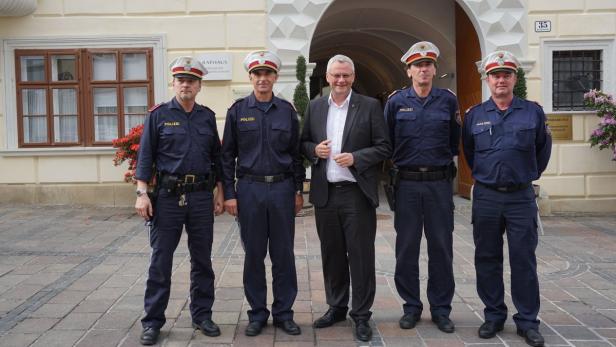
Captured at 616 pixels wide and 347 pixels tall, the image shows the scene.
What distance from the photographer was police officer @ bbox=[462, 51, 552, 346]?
13.4 feet

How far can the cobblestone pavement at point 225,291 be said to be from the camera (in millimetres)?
4082

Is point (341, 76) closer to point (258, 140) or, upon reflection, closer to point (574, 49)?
point (258, 140)

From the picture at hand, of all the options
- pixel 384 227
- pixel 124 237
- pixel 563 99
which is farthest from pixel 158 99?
pixel 563 99

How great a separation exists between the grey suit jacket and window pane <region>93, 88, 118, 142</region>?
6357 mm

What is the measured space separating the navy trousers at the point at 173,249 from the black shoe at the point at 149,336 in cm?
4

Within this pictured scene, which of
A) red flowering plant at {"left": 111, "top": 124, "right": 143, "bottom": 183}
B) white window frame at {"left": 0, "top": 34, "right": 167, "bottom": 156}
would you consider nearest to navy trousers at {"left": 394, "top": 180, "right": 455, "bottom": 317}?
red flowering plant at {"left": 111, "top": 124, "right": 143, "bottom": 183}

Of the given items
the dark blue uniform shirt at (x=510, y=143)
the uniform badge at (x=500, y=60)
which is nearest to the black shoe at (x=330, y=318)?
the dark blue uniform shirt at (x=510, y=143)

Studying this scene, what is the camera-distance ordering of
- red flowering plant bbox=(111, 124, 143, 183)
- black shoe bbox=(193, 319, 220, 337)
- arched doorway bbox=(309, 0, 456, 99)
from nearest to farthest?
black shoe bbox=(193, 319, 220, 337) → red flowering plant bbox=(111, 124, 143, 183) → arched doorway bbox=(309, 0, 456, 99)

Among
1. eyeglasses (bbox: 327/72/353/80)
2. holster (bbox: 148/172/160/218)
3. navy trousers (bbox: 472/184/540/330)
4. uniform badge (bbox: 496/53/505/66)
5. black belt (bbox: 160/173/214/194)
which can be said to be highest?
uniform badge (bbox: 496/53/505/66)

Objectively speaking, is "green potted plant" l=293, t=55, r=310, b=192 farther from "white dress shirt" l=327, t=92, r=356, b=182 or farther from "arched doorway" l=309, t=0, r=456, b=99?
"white dress shirt" l=327, t=92, r=356, b=182

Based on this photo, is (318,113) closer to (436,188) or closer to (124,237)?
(436,188)

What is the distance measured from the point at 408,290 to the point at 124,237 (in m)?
4.45

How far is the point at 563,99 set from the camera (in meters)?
9.70

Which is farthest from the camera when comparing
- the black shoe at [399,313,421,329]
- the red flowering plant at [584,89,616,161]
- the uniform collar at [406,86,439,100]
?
the red flowering plant at [584,89,616,161]
